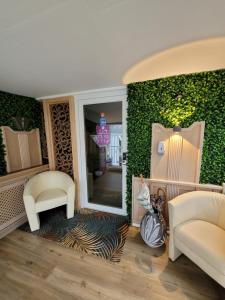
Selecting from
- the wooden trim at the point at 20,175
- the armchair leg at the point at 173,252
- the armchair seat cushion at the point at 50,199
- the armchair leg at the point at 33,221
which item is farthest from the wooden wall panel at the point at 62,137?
the armchair leg at the point at 173,252

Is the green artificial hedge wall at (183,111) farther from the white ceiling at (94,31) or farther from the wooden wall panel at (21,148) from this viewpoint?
the wooden wall panel at (21,148)

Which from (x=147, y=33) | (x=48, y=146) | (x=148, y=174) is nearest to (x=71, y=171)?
(x=48, y=146)

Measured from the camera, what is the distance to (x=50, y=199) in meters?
2.33

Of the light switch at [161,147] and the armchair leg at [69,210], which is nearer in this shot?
the light switch at [161,147]

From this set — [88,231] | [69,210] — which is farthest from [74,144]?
[88,231]

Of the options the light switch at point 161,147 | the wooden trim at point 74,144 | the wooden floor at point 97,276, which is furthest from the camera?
the wooden trim at point 74,144

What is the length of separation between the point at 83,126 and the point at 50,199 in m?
1.32

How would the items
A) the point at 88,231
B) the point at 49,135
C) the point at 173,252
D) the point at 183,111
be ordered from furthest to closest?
the point at 49,135 < the point at 88,231 < the point at 183,111 < the point at 173,252

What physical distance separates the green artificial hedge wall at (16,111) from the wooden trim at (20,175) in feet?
0.74

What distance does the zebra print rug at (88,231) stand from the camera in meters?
1.95

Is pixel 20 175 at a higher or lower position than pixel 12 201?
higher

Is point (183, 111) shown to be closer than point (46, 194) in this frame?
Yes

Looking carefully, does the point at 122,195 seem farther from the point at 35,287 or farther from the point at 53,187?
the point at 35,287

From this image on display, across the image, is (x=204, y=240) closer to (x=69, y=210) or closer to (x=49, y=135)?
(x=69, y=210)
